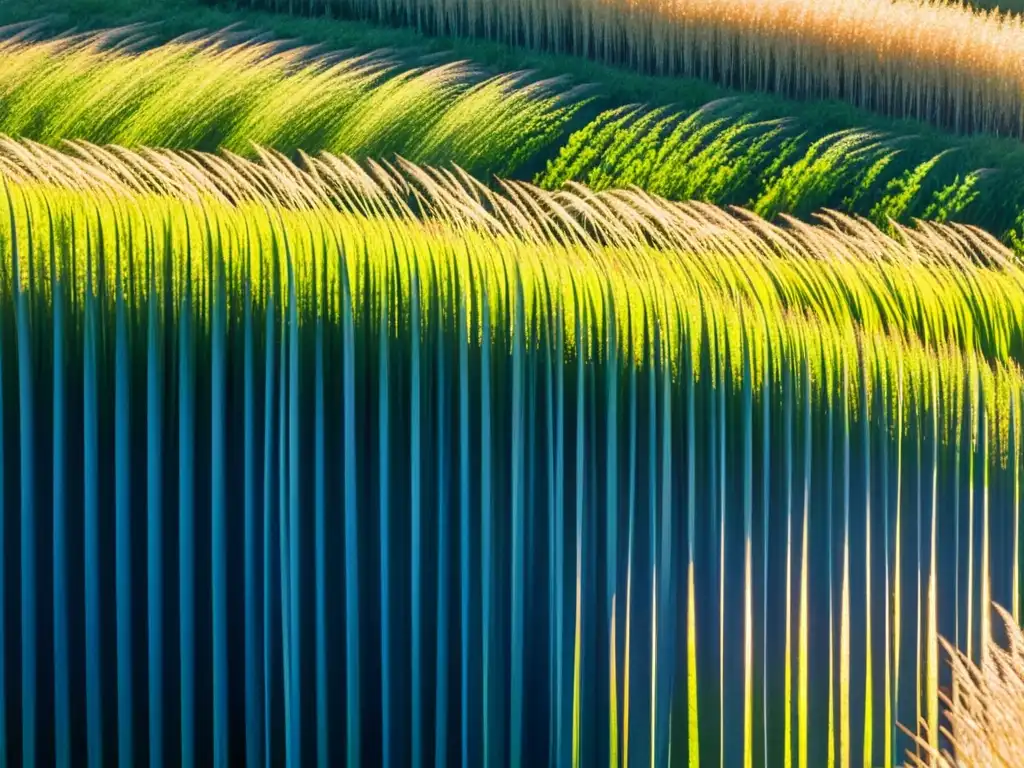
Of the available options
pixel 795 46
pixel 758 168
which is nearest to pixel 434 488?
pixel 758 168

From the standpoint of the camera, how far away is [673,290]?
2.35 m

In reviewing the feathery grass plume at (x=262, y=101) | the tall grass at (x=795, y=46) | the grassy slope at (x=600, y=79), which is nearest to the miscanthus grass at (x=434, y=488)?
the feathery grass plume at (x=262, y=101)

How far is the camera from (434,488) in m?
2.17

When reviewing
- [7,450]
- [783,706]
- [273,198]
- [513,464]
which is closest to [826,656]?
[783,706]

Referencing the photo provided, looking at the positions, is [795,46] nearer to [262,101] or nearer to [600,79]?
[600,79]

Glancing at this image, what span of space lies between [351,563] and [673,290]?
3.02ft

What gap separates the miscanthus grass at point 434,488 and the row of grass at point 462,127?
1587 mm

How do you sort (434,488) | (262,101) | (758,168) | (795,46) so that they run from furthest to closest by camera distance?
(795,46) → (758,168) → (262,101) → (434,488)

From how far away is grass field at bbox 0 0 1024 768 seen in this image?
1997mm

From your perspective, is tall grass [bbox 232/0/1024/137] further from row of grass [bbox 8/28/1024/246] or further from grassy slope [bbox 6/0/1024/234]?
row of grass [bbox 8/28/1024/246]

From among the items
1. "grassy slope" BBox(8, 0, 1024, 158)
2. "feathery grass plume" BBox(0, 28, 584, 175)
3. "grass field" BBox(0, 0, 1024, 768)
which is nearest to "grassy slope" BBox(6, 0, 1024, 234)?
"grassy slope" BBox(8, 0, 1024, 158)

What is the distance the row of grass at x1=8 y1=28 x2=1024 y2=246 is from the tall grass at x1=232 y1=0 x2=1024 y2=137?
1.87ft

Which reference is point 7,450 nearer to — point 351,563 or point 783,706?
point 351,563

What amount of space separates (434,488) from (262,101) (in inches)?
92.4
